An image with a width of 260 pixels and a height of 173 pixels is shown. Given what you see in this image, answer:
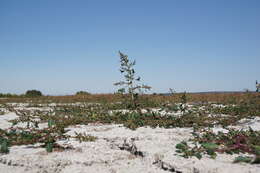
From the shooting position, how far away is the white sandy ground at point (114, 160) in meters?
3.51

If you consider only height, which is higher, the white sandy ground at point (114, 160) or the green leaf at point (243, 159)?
the green leaf at point (243, 159)

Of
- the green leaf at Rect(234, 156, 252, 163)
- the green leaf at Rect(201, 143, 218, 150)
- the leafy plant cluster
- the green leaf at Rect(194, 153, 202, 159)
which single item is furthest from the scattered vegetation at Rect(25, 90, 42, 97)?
the green leaf at Rect(234, 156, 252, 163)

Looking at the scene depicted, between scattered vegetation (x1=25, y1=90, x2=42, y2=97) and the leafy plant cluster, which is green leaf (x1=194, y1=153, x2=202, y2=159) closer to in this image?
the leafy plant cluster

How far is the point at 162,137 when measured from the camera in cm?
505

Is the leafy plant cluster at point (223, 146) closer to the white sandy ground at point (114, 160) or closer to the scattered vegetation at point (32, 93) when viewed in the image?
the white sandy ground at point (114, 160)

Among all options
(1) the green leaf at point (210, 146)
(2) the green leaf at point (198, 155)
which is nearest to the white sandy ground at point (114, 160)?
(2) the green leaf at point (198, 155)

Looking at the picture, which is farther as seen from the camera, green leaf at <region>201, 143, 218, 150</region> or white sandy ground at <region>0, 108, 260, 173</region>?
green leaf at <region>201, 143, 218, 150</region>

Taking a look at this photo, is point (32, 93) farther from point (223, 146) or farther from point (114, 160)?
point (223, 146)

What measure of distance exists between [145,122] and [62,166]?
3095mm

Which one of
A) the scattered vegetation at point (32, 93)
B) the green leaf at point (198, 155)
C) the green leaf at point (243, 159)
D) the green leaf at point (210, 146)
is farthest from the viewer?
the scattered vegetation at point (32, 93)

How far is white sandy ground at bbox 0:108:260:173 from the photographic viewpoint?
351cm

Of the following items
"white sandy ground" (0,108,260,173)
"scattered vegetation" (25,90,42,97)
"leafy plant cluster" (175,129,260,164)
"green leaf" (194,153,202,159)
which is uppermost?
"scattered vegetation" (25,90,42,97)

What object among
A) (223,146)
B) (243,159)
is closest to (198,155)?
(243,159)

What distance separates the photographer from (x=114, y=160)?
13.1 ft
